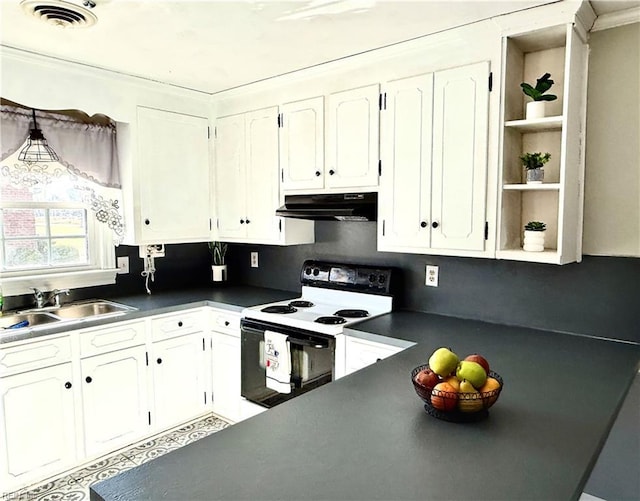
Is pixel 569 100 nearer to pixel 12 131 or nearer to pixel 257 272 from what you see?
pixel 257 272

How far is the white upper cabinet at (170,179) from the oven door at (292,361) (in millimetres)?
948

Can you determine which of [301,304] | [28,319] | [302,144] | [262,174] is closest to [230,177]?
[262,174]

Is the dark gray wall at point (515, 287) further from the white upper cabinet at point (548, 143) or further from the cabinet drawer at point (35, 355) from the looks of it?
the cabinet drawer at point (35, 355)

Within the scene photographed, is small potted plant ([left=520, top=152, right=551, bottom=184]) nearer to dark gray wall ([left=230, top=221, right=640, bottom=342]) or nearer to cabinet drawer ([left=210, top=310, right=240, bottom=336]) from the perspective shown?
dark gray wall ([left=230, top=221, right=640, bottom=342])

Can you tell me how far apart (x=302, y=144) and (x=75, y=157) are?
1458 mm

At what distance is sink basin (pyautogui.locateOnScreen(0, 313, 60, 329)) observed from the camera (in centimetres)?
271

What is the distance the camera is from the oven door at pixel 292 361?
2492 millimetres

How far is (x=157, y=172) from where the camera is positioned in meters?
3.24

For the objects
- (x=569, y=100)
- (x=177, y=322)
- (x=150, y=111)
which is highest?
(x=150, y=111)

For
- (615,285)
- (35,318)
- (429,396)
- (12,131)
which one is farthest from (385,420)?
(12,131)

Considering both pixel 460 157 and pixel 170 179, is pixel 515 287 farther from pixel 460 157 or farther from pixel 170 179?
pixel 170 179

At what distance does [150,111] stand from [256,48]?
42.5 inches

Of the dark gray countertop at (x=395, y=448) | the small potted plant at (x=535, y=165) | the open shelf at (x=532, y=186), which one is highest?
the small potted plant at (x=535, y=165)

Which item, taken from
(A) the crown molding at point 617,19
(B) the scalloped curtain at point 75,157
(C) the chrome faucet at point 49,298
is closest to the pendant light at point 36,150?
(B) the scalloped curtain at point 75,157
